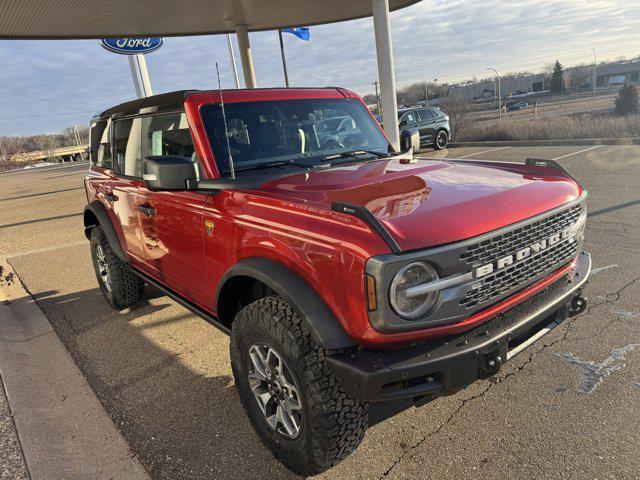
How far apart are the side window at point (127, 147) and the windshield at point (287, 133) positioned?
107 centimetres

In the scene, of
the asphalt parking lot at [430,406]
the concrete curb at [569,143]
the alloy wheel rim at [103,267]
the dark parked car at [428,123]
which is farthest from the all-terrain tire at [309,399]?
the concrete curb at [569,143]

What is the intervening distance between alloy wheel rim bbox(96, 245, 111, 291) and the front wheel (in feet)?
47.7

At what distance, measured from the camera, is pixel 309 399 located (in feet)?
6.97

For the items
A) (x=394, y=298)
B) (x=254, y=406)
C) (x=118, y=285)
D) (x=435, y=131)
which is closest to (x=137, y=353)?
(x=118, y=285)

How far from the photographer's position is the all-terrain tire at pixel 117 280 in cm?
463

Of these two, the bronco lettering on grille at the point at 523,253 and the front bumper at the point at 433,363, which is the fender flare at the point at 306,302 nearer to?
the front bumper at the point at 433,363

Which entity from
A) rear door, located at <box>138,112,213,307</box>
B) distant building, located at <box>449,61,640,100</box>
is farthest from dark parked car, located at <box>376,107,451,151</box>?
distant building, located at <box>449,61,640,100</box>

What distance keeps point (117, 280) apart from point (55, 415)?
1.72 meters

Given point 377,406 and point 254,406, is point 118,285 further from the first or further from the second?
point 377,406

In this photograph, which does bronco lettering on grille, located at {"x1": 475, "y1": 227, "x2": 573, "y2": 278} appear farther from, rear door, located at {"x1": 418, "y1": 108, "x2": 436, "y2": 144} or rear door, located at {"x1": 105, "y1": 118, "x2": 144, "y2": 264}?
rear door, located at {"x1": 418, "y1": 108, "x2": 436, "y2": 144}

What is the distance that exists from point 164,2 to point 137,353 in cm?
940

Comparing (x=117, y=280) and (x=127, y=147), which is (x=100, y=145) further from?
(x=117, y=280)

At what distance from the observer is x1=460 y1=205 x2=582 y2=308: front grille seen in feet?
6.89

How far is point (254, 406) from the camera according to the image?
2.63m
